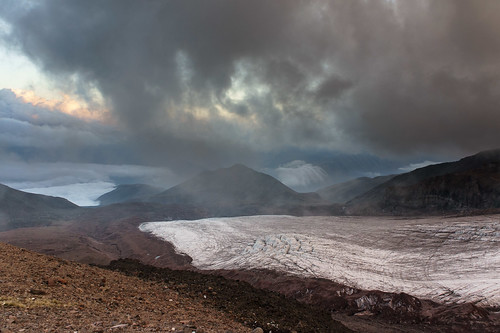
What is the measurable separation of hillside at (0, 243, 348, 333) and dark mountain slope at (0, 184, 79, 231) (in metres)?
118

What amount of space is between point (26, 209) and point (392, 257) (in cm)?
14386

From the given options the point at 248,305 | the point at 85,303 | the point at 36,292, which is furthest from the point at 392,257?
the point at 36,292

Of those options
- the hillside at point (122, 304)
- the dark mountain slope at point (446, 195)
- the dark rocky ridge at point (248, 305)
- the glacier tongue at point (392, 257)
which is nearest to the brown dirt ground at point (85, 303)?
the hillside at point (122, 304)

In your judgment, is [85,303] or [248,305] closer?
[85,303]

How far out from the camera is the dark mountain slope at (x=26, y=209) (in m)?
111

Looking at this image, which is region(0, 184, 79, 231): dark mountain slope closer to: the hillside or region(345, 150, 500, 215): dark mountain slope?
region(345, 150, 500, 215): dark mountain slope

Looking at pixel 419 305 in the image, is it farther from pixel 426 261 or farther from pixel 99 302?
pixel 99 302

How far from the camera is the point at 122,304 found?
8625 millimetres

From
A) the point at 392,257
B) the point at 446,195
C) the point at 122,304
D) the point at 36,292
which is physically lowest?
the point at 392,257

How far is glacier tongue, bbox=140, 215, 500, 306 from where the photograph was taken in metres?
20.9

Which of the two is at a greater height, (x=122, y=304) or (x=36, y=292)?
(x=36, y=292)

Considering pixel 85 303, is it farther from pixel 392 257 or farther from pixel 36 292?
pixel 392 257

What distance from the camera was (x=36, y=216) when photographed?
120 metres

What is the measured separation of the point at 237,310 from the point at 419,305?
41.8ft
